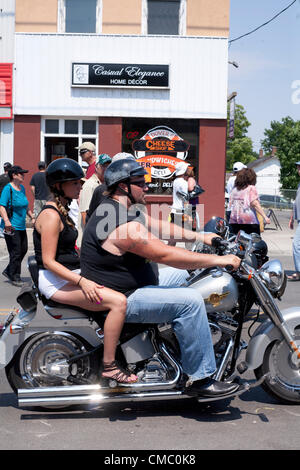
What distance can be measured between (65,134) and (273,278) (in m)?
14.2

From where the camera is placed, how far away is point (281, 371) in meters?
4.44

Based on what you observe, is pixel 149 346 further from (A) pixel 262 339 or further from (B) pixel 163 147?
(B) pixel 163 147

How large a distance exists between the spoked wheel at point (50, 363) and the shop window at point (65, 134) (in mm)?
13823

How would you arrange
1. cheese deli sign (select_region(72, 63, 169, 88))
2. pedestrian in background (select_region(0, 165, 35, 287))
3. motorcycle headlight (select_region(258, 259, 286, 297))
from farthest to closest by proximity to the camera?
1. cheese deli sign (select_region(72, 63, 169, 88))
2. pedestrian in background (select_region(0, 165, 35, 287))
3. motorcycle headlight (select_region(258, 259, 286, 297))

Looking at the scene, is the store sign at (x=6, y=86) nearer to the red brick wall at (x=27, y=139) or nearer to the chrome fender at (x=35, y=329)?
the red brick wall at (x=27, y=139)

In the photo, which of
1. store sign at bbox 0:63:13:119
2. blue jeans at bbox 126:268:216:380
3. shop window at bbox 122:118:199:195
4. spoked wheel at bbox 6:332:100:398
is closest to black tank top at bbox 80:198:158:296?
blue jeans at bbox 126:268:216:380

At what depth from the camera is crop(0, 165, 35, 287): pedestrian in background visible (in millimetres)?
9156

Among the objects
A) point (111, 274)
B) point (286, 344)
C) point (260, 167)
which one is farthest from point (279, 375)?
point (260, 167)

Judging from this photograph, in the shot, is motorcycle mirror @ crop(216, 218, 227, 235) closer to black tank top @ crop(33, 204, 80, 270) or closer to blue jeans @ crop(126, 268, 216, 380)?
blue jeans @ crop(126, 268, 216, 380)

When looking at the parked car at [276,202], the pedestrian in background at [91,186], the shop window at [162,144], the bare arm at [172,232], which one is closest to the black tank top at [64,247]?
the bare arm at [172,232]

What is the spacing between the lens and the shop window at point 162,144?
17688mm

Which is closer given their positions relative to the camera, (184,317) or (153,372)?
(184,317)

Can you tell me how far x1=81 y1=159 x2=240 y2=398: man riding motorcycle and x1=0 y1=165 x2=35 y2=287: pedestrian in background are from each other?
16.8ft

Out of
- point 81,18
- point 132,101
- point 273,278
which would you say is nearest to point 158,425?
point 273,278
